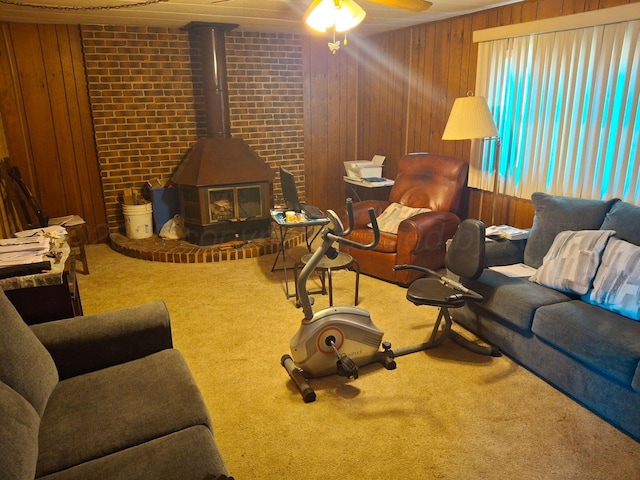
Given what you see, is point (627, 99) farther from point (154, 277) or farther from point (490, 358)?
point (154, 277)

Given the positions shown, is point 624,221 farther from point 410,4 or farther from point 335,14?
point 335,14

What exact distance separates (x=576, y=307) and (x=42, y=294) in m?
2.71

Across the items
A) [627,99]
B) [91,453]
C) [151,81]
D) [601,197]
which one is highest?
[151,81]

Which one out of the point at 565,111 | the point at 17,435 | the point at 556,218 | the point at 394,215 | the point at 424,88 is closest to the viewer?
the point at 17,435

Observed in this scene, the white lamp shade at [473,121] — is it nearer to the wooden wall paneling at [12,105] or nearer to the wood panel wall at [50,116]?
the wood panel wall at [50,116]

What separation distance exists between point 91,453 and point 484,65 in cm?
395

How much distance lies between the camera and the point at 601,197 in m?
3.26

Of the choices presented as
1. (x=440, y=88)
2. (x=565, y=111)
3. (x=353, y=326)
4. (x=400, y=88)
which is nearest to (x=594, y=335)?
(x=353, y=326)

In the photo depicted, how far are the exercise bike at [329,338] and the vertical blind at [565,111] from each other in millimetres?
1819

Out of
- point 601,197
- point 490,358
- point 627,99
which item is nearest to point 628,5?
point 627,99

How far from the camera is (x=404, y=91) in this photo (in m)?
5.13

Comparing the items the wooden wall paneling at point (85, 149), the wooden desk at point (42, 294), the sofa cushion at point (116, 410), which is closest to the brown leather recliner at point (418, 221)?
the sofa cushion at point (116, 410)

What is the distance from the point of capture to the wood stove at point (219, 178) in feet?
15.5

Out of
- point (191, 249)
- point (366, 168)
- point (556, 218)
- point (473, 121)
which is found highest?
point (473, 121)
